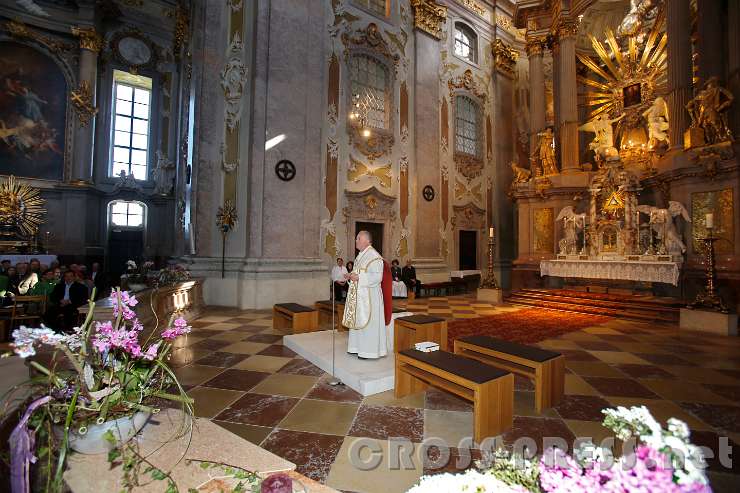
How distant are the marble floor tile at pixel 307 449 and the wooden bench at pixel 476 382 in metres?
1.01

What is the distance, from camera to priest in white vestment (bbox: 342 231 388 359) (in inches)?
184

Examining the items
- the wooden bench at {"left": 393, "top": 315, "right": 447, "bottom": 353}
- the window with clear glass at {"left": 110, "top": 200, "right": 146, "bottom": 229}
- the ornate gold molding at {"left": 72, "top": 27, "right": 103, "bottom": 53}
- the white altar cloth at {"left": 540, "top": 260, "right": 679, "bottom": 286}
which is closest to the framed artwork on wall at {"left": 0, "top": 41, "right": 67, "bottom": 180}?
the ornate gold molding at {"left": 72, "top": 27, "right": 103, "bottom": 53}

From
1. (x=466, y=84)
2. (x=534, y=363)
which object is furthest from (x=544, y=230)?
(x=534, y=363)

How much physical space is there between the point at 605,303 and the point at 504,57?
39.5 ft

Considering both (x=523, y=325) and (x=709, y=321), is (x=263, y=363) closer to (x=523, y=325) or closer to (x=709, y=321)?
(x=523, y=325)

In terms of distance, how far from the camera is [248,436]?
115 inches

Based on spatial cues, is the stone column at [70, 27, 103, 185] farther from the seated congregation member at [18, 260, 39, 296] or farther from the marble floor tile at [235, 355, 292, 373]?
the marble floor tile at [235, 355, 292, 373]

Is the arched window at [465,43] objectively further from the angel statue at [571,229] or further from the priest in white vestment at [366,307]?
the priest in white vestment at [366,307]

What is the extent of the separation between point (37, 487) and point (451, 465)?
224 cm

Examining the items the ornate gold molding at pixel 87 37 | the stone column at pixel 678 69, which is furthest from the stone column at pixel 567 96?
the ornate gold molding at pixel 87 37

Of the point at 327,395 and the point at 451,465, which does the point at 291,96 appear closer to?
the point at 327,395

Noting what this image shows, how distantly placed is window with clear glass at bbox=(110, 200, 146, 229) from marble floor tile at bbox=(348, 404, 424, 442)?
54.4 ft

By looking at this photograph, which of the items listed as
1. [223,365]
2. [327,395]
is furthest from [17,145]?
[327,395]

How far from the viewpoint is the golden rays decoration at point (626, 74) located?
12.3 meters
